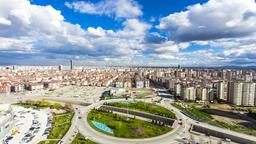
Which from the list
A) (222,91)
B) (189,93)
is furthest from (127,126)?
(222,91)

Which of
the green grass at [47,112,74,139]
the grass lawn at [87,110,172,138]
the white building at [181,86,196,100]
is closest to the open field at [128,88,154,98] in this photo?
the white building at [181,86,196,100]

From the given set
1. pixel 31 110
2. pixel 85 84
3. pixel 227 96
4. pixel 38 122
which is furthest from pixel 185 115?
pixel 85 84

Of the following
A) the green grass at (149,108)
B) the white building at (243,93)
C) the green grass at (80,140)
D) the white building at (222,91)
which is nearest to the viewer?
the green grass at (80,140)

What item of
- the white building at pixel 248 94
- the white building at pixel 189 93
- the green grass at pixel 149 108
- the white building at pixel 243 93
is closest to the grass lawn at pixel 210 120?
the green grass at pixel 149 108

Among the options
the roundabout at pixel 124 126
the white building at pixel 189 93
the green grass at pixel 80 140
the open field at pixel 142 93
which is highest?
the white building at pixel 189 93

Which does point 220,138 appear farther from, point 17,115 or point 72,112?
point 17,115

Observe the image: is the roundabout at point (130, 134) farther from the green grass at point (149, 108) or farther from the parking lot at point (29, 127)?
the parking lot at point (29, 127)

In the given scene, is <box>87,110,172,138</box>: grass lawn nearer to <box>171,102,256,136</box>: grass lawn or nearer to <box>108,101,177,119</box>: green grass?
<box>108,101,177,119</box>: green grass
